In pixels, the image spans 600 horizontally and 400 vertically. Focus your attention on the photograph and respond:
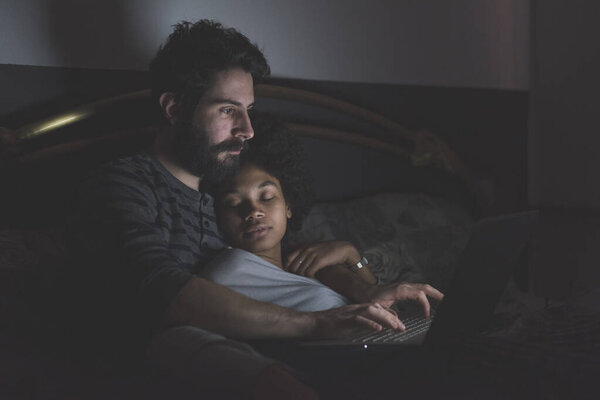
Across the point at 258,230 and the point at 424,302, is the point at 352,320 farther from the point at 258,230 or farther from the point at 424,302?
the point at 258,230

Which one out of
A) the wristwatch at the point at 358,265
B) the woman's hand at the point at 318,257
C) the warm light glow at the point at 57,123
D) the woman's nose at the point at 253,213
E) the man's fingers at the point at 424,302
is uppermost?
the warm light glow at the point at 57,123

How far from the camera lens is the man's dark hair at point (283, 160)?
1677 millimetres

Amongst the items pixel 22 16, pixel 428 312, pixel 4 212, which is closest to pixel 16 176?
pixel 4 212

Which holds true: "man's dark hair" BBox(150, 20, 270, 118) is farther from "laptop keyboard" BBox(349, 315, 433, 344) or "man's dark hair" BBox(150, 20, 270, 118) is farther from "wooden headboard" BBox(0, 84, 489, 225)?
"laptop keyboard" BBox(349, 315, 433, 344)

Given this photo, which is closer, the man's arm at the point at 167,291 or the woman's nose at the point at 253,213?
the man's arm at the point at 167,291

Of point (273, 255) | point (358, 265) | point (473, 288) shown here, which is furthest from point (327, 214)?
point (473, 288)

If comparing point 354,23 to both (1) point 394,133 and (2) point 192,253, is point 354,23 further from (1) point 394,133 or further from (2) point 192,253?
(2) point 192,253

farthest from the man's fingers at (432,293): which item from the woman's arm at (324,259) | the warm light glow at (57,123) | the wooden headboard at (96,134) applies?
the warm light glow at (57,123)

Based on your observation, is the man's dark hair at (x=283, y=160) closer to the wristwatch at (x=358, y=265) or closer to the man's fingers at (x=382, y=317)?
the wristwatch at (x=358, y=265)

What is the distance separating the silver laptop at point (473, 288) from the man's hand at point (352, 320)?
26mm

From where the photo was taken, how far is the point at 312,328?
115 centimetres

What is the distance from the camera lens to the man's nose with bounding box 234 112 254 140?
62.5 inches

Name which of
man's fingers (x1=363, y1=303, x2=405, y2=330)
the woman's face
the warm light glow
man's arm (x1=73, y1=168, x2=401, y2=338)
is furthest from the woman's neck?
the warm light glow

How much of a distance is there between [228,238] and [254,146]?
0.29 m
